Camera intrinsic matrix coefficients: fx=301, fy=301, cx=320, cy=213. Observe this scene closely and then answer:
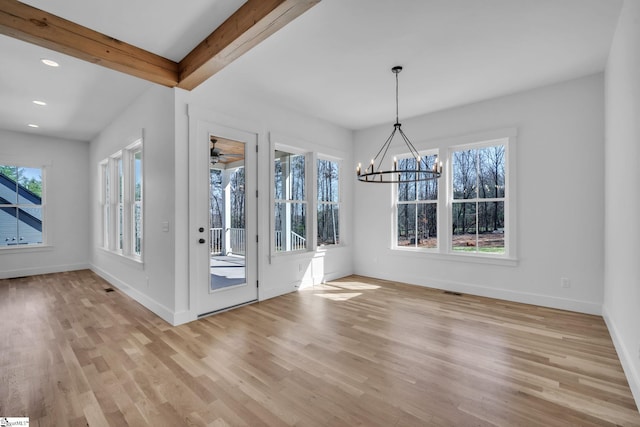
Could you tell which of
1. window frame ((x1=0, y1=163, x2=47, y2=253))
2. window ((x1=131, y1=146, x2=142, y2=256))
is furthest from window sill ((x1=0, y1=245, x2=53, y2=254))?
window ((x1=131, y1=146, x2=142, y2=256))

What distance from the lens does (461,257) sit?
4.65 meters

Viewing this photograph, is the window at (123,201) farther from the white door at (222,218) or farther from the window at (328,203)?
the window at (328,203)

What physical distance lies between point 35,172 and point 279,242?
18.4 ft

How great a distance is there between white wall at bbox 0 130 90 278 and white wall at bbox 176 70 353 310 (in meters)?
4.94

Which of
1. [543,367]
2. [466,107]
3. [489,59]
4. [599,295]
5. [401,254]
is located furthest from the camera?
[401,254]

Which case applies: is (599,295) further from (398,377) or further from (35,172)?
(35,172)

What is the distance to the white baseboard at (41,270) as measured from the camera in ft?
19.1

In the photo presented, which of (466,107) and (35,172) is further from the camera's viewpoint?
(35,172)

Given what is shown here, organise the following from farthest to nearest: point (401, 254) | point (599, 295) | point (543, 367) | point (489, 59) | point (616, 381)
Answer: point (401, 254) → point (599, 295) → point (489, 59) → point (543, 367) → point (616, 381)

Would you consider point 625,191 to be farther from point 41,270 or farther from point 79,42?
point 41,270

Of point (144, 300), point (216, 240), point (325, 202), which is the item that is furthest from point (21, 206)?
point (325, 202)

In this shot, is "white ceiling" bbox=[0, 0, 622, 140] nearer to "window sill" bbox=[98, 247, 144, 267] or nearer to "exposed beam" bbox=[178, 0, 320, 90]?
"exposed beam" bbox=[178, 0, 320, 90]

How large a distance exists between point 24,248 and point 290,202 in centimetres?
561

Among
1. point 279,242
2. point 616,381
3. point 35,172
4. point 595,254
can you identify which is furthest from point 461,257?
point 35,172
